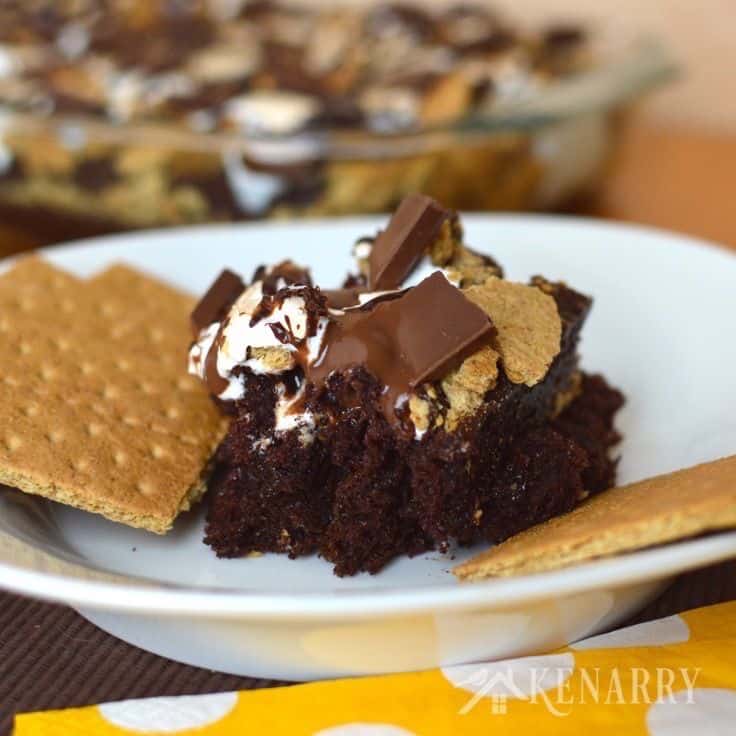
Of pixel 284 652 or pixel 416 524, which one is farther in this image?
pixel 416 524

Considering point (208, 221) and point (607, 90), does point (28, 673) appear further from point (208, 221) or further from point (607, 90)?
point (607, 90)

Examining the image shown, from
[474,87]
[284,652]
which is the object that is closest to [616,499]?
[284,652]

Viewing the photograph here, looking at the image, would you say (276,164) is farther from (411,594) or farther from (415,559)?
(411,594)

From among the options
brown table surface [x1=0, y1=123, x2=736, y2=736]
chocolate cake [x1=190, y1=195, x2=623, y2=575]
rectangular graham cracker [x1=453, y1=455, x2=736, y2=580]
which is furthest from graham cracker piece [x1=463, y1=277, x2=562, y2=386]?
brown table surface [x1=0, y1=123, x2=736, y2=736]

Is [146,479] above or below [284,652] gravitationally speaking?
above

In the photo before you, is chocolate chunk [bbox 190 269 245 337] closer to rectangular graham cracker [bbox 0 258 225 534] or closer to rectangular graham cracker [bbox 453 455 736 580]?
rectangular graham cracker [bbox 0 258 225 534]

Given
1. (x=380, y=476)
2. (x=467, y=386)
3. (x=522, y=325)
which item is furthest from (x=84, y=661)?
(x=522, y=325)
